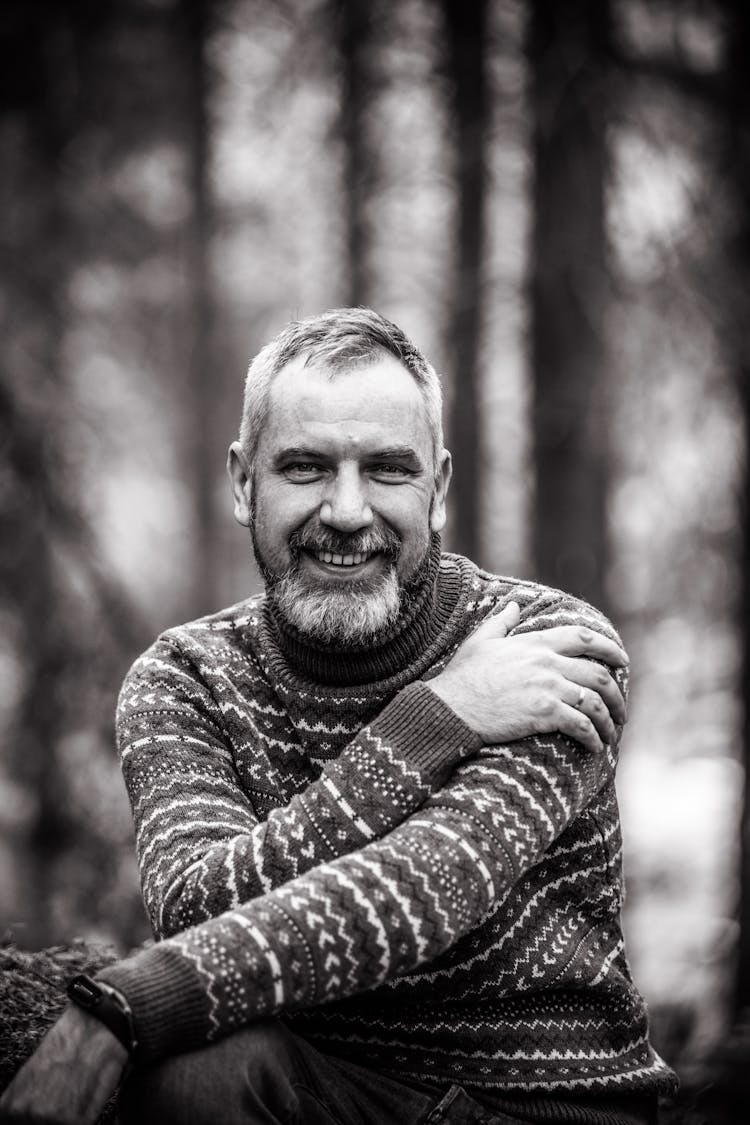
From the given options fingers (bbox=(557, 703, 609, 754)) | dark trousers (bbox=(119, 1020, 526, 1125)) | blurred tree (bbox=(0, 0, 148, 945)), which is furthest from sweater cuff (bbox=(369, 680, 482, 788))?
blurred tree (bbox=(0, 0, 148, 945))

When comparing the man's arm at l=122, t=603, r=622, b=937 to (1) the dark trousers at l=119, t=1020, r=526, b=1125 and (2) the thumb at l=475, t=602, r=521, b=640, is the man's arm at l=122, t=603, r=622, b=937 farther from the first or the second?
(1) the dark trousers at l=119, t=1020, r=526, b=1125

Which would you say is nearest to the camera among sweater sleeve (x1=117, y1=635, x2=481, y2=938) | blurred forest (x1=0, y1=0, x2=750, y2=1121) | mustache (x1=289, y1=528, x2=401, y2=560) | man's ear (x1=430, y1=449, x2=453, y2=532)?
sweater sleeve (x1=117, y1=635, x2=481, y2=938)

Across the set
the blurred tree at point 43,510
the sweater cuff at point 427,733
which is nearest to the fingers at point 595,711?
the sweater cuff at point 427,733

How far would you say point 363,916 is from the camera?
196 cm

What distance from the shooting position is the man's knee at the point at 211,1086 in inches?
73.5

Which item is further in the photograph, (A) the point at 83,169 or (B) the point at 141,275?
(B) the point at 141,275

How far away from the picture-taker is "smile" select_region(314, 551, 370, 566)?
2.61 metres

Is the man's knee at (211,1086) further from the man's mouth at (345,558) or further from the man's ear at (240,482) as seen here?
the man's ear at (240,482)

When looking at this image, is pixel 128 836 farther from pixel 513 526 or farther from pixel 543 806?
pixel 543 806

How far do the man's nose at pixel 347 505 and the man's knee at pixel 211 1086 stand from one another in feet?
3.60

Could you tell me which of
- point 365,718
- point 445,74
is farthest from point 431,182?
point 365,718

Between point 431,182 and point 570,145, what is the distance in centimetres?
112

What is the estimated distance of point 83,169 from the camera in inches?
294

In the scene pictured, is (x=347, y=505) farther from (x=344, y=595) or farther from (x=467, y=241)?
(x=467, y=241)
